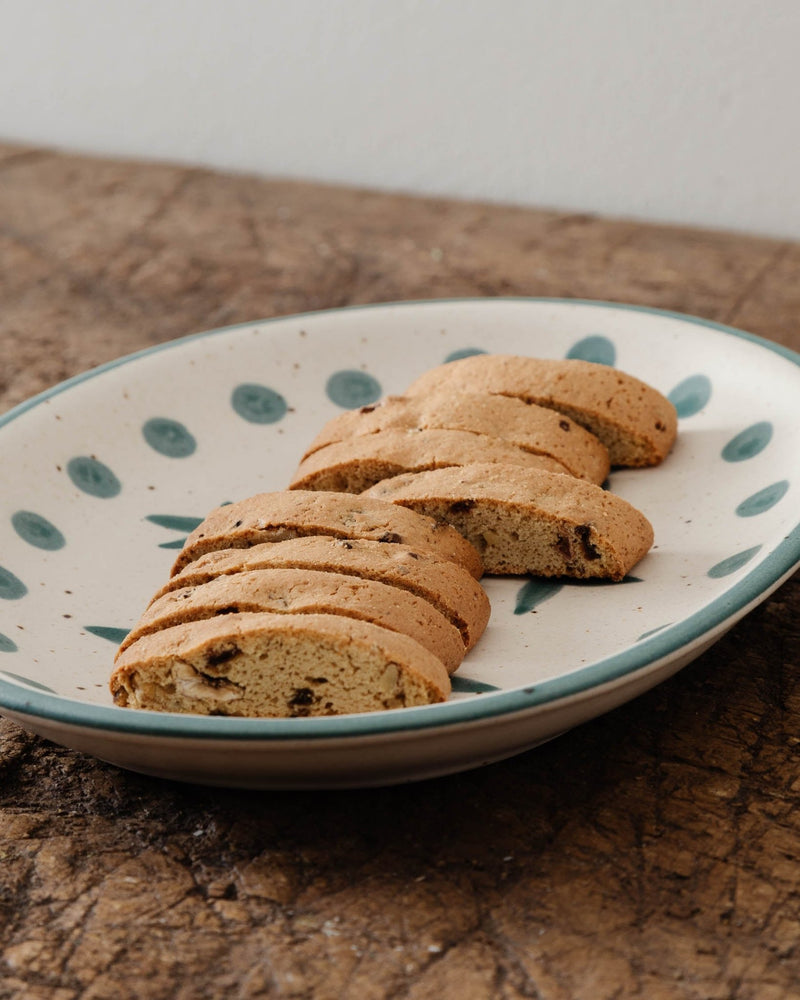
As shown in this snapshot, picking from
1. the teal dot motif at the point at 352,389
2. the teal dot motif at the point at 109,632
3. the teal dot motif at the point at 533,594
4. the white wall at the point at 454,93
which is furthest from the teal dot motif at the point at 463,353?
the white wall at the point at 454,93

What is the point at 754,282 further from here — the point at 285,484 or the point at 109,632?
the point at 109,632

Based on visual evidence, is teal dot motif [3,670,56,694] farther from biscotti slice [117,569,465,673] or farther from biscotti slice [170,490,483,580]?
biscotti slice [170,490,483,580]

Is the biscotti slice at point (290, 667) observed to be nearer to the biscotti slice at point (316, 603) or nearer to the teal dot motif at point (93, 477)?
the biscotti slice at point (316, 603)

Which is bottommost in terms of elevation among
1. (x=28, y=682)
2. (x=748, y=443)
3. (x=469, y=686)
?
(x=28, y=682)

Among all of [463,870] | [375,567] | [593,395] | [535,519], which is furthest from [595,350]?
[463,870]

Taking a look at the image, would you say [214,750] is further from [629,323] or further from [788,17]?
[788,17]

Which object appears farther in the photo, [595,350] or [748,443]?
[595,350]

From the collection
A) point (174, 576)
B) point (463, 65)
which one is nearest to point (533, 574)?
point (174, 576)
